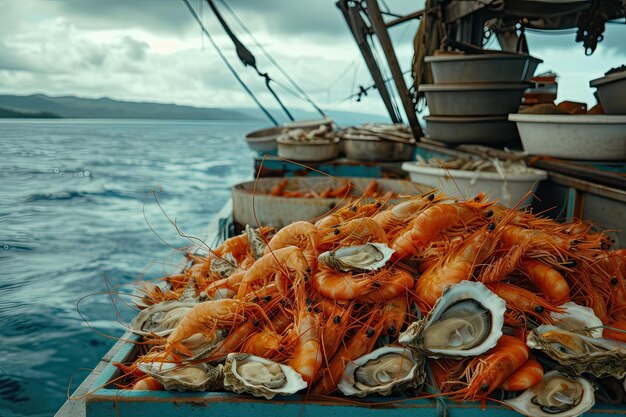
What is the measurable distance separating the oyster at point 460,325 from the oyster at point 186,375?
67 centimetres

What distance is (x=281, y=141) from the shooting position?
325 inches

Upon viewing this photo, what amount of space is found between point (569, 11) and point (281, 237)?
5.76m

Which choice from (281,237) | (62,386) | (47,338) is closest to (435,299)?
(281,237)

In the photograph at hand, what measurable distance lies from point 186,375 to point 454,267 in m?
1.09

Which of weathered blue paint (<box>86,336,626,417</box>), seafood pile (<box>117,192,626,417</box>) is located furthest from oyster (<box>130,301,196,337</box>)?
weathered blue paint (<box>86,336,626,417</box>)

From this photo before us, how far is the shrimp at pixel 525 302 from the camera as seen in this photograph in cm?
194

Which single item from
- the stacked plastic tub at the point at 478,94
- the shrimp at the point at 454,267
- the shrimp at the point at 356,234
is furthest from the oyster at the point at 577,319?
the stacked plastic tub at the point at 478,94

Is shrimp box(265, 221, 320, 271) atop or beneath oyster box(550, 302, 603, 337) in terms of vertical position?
atop

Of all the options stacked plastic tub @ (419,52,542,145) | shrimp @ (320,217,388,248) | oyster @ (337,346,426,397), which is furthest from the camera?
stacked plastic tub @ (419,52,542,145)

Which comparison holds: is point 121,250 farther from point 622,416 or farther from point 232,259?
point 622,416

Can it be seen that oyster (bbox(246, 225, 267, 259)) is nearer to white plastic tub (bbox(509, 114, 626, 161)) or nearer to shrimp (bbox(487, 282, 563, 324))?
shrimp (bbox(487, 282, 563, 324))

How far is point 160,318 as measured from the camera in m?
2.35

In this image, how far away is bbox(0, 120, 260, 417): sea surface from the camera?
5.40m

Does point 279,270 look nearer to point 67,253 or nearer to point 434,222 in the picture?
point 434,222
